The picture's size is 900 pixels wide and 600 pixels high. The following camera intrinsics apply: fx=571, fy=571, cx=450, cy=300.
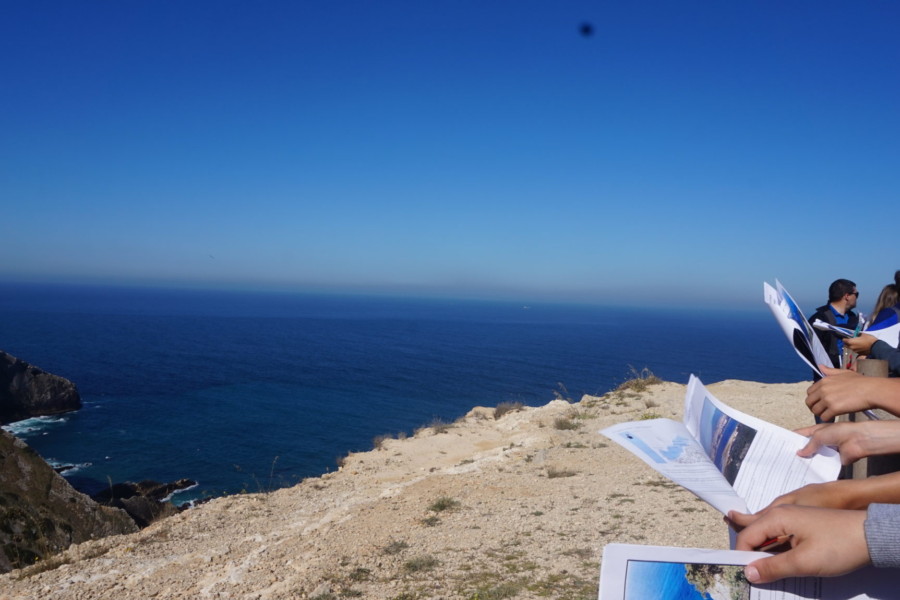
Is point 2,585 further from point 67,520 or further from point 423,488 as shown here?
point 423,488

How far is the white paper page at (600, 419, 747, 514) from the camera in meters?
1.64

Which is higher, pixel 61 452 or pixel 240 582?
pixel 240 582

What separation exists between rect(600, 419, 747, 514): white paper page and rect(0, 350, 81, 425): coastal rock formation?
43854mm

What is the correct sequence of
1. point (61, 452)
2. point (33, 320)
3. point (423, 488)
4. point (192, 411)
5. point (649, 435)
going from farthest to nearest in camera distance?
point (33, 320) < point (192, 411) < point (61, 452) < point (423, 488) < point (649, 435)

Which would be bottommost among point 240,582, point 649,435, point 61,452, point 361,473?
point 61,452

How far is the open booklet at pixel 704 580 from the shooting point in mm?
1164

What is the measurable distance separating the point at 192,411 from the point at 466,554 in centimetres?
3549

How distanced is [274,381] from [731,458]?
49443 millimetres

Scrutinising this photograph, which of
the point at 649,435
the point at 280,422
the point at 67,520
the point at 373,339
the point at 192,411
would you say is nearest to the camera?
the point at 649,435

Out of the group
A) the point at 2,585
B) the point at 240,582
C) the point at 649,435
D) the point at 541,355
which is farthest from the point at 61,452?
the point at 541,355

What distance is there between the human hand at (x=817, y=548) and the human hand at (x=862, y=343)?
8.42ft

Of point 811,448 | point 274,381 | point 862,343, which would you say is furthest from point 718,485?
point 274,381

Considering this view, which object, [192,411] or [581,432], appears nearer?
[581,432]

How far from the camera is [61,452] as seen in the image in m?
28.9
